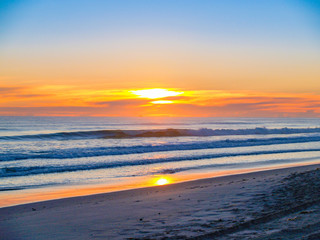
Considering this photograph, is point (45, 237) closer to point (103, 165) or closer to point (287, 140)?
point (103, 165)

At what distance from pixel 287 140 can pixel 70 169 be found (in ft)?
89.3

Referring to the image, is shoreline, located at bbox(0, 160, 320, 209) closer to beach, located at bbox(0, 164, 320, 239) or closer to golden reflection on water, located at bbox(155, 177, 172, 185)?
golden reflection on water, located at bbox(155, 177, 172, 185)

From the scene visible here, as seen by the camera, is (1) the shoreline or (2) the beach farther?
(1) the shoreline

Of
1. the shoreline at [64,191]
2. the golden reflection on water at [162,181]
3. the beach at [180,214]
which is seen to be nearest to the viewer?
the beach at [180,214]

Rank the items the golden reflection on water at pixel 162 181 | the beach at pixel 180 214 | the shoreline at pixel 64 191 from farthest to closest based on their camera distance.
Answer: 1. the golden reflection on water at pixel 162 181
2. the shoreline at pixel 64 191
3. the beach at pixel 180 214

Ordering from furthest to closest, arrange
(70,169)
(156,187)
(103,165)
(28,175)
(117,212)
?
1. (103,165)
2. (70,169)
3. (28,175)
4. (156,187)
5. (117,212)

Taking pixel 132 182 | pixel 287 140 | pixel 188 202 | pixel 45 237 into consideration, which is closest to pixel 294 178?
pixel 188 202

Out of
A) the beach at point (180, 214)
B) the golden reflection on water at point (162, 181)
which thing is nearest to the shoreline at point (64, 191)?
the golden reflection on water at point (162, 181)

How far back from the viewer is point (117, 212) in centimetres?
781

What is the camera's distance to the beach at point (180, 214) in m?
5.81

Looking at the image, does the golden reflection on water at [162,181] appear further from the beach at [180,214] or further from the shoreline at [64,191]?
the beach at [180,214]

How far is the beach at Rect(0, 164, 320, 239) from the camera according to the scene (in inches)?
229

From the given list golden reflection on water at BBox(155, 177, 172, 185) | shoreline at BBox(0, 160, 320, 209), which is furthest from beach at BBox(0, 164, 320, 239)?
golden reflection on water at BBox(155, 177, 172, 185)

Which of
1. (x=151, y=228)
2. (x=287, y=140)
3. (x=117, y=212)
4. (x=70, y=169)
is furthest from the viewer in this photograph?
(x=287, y=140)
